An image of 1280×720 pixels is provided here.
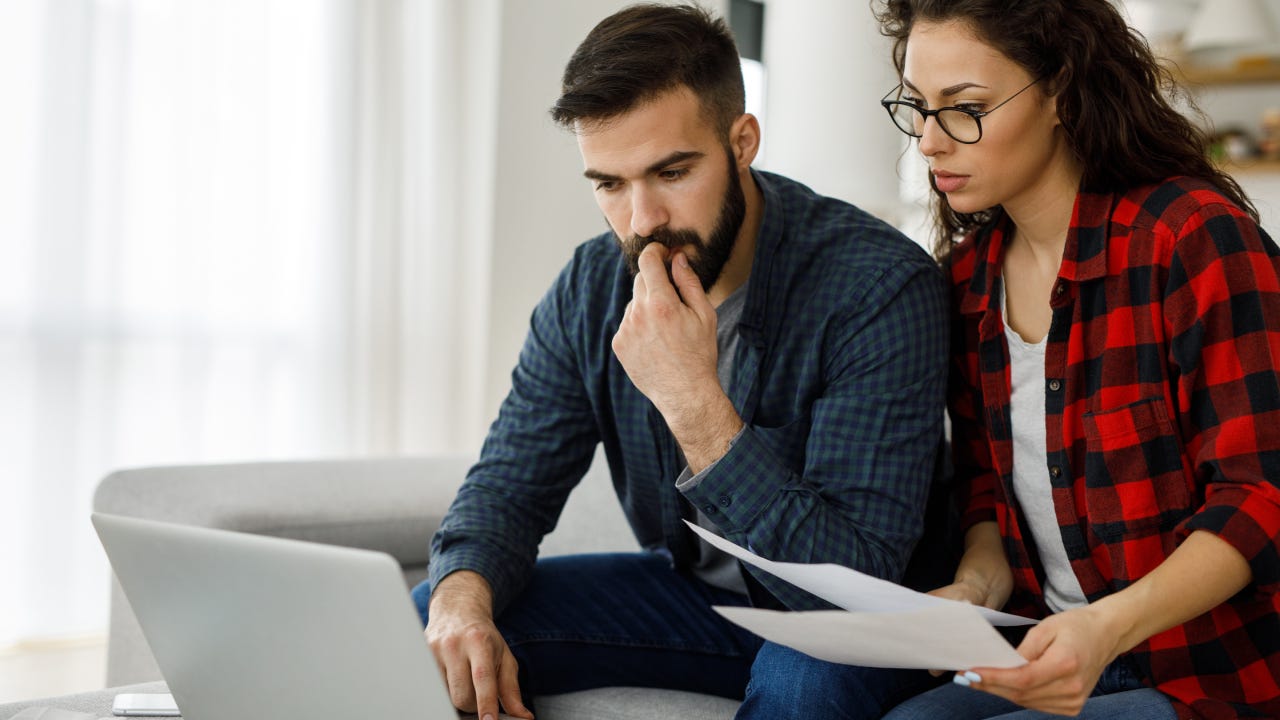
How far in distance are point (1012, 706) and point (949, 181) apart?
55 centimetres

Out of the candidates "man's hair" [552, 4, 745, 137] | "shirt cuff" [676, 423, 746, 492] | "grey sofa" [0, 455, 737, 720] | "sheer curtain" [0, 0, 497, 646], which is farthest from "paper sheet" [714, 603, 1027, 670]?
"sheer curtain" [0, 0, 497, 646]

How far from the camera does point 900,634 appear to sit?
877mm

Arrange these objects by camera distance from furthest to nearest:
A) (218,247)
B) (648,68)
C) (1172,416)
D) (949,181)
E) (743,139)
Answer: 1. (218,247)
2. (743,139)
3. (648,68)
4. (949,181)
5. (1172,416)

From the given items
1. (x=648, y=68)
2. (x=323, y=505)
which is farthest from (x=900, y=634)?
(x=323, y=505)

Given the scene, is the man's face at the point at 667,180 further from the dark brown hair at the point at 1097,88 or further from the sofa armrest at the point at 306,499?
the sofa armrest at the point at 306,499

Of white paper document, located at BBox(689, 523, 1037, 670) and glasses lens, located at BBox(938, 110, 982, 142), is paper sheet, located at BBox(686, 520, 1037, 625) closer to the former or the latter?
white paper document, located at BBox(689, 523, 1037, 670)

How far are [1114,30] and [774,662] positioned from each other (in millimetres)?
774

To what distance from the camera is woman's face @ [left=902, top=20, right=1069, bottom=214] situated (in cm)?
125

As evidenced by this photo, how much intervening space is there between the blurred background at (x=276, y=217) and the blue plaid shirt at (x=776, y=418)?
1.01 meters

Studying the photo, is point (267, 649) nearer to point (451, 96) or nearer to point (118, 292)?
point (118, 292)

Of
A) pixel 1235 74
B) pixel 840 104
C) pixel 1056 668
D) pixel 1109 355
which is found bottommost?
pixel 1056 668

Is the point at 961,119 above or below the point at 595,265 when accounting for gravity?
above

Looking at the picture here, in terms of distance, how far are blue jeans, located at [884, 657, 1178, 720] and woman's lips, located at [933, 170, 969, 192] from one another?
53 cm

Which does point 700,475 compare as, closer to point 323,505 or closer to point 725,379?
point 725,379
